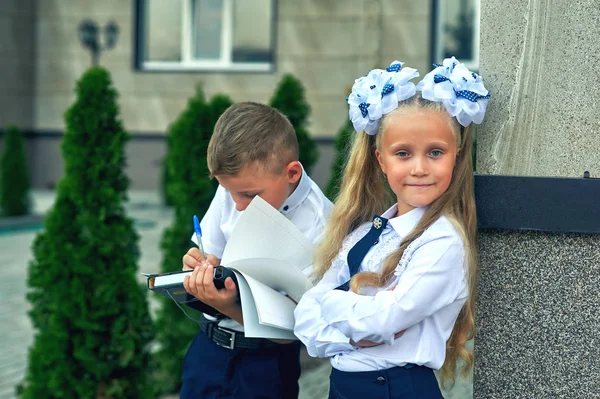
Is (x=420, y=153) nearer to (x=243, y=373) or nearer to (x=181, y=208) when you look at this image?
(x=243, y=373)

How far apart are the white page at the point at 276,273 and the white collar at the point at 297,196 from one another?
0.80ft

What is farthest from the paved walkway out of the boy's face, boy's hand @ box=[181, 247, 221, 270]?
the boy's face

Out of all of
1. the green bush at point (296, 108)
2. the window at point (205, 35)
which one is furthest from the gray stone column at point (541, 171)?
the window at point (205, 35)

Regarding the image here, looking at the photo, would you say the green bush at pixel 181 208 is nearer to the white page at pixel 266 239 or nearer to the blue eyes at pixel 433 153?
the white page at pixel 266 239

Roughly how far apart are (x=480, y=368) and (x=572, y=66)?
0.82m

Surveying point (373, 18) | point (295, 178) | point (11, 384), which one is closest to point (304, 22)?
point (373, 18)

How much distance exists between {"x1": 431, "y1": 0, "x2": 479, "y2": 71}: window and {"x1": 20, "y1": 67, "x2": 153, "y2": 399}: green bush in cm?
1210

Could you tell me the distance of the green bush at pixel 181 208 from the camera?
453 cm

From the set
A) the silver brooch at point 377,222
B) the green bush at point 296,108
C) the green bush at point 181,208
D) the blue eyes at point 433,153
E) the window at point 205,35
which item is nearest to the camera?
the blue eyes at point 433,153

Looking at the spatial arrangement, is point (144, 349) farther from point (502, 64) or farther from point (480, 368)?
point (502, 64)

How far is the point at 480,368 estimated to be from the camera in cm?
218

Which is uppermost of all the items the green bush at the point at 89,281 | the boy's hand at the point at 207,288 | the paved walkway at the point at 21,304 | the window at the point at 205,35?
the window at the point at 205,35

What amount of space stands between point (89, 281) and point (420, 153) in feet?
7.87

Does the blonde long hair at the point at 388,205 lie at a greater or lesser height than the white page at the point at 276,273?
greater
